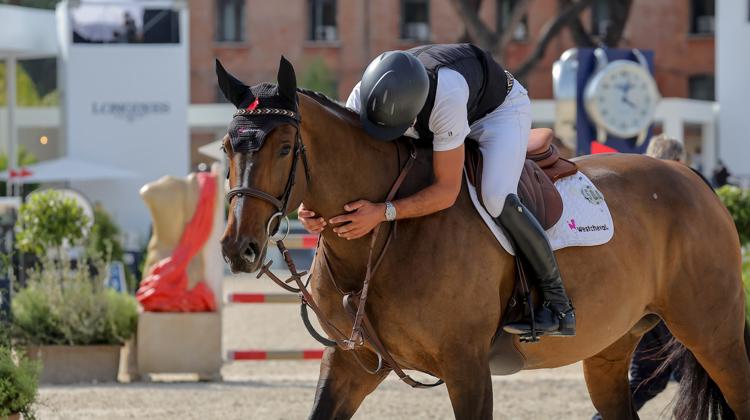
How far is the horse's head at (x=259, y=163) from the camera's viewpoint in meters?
4.48

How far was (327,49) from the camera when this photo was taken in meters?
47.7

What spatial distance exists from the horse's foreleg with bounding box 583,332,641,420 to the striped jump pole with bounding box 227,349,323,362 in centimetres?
497

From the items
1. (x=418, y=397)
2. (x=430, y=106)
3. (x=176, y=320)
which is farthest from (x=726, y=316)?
(x=176, y=320)

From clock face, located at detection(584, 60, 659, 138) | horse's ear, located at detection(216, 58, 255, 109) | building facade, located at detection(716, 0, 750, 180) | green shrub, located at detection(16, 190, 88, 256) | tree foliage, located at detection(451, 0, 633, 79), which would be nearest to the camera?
horse's ear, located at detection(216, 58, 255, 109)

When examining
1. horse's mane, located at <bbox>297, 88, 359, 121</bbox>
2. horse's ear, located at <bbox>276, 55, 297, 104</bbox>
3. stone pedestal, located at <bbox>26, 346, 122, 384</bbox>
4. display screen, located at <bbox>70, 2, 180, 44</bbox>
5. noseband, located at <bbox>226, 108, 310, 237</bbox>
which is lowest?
stone pedestal, located at <bbox>26, 346, 122, 384</bbox>

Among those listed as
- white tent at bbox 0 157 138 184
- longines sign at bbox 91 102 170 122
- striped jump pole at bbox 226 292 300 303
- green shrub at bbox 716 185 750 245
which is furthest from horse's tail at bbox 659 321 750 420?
longines sign at bbox 91 102 170 122

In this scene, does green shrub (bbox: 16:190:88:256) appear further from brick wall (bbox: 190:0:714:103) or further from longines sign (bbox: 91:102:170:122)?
brick wall (bbox: 190:0:714:103)

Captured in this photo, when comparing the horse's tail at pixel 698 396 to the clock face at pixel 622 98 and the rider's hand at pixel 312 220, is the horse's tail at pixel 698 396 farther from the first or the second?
the clock face at pixel 622 98

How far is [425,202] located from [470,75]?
2.10 feet

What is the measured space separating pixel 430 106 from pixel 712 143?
34.1 metres

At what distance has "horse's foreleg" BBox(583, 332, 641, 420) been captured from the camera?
6.59 meters

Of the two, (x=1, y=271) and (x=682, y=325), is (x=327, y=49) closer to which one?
(x=1, y=271)

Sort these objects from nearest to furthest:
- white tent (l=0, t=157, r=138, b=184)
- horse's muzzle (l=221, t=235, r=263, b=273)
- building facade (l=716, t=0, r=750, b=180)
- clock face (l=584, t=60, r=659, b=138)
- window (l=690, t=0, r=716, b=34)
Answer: horse's muzzle (l=221, t=235, r=263, b=273) < clock face (l=584, t=60, r=659, b=138) < white tent (l=0, t=157, r=138, b=184) < building facade (l=716, t=0, r=750, b=180) < window (l=690, t=0, r=716, b=34)

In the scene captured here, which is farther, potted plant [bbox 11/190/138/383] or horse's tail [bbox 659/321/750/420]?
potted plant [bbox 11/190/138/383]
